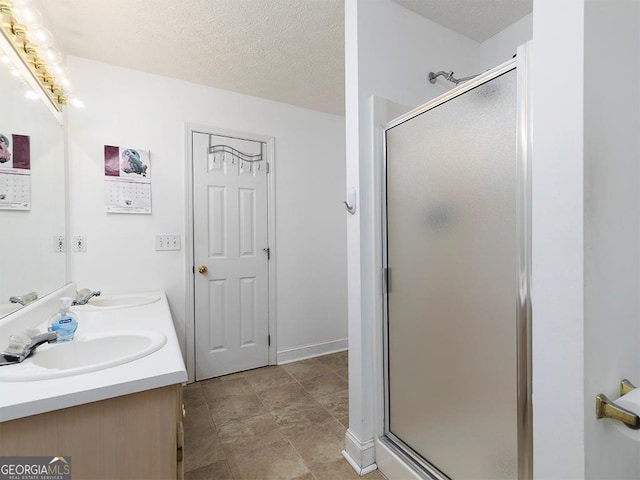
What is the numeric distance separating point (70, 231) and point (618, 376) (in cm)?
281

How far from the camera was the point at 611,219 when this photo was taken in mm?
756

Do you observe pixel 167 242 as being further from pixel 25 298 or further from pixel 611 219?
pixel 611 219

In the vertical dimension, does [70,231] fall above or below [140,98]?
below

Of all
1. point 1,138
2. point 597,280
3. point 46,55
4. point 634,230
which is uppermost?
point 46,55

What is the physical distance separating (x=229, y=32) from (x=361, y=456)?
8.26ft

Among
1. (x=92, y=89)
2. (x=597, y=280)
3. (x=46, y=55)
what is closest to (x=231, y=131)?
(x=92, y=89)

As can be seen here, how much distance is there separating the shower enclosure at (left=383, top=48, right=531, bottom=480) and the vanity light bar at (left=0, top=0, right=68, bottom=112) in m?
1.69

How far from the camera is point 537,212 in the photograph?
823mm

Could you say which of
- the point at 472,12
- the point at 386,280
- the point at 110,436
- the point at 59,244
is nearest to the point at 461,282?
the point at 386,280

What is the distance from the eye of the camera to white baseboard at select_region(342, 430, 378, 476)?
1.47 metres

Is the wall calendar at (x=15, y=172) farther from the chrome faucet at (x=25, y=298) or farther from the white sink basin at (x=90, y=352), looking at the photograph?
the white sink basin at (x=90, y=352)

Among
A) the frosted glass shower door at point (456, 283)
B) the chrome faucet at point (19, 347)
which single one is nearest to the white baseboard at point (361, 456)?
the frosted glass shower door at point (456, 283)

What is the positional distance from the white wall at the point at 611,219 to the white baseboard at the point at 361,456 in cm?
100

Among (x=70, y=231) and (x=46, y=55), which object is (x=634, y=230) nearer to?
(x=46, y=55)
